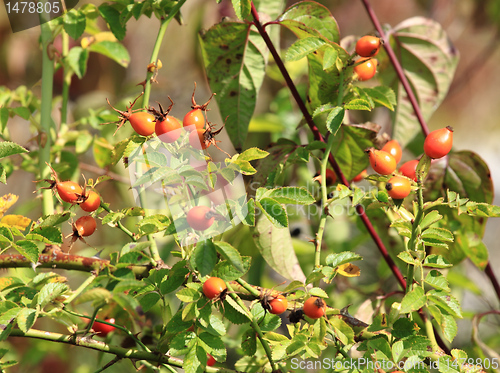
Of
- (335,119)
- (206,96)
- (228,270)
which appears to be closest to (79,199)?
(228,270)

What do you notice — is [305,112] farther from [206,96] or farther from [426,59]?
[206,96]

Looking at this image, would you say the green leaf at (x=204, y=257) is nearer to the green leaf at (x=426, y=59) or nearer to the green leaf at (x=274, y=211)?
the green leaf at (x=274, y=211)

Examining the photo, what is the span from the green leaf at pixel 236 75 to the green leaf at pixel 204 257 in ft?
0.84

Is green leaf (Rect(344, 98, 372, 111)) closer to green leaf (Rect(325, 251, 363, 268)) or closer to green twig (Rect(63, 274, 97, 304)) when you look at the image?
green leaf (Rect(325, 251, 363, 268))

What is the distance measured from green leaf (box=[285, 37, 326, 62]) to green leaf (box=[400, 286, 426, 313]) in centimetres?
25

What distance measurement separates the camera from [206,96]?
1930 mm

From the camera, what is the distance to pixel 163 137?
0.43m

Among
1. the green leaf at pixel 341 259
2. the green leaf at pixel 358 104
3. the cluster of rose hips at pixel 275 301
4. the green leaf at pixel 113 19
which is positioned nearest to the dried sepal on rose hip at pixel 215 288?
the cluster of rose hips at pixel 275 301

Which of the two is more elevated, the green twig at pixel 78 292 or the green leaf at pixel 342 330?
the green twig at pixel 78 292

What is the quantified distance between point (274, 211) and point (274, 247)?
199mm

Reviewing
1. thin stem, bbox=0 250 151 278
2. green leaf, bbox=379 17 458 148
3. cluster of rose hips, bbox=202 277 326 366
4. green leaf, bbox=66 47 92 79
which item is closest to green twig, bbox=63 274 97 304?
thin stem, bbox=0 250 151 278

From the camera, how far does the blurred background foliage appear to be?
107 centimetres

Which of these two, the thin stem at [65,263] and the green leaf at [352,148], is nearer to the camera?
the thin stem at [65,263]

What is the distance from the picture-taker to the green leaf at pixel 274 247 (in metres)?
0.61
